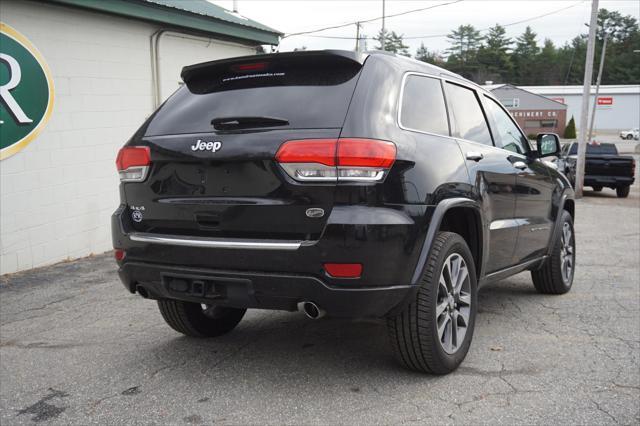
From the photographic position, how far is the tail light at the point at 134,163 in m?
3.75

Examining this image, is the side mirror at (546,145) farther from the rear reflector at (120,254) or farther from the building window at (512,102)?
the building window at (512,102)

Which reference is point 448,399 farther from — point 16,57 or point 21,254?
point 16,57

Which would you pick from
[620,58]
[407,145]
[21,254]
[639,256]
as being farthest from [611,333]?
[620,58]

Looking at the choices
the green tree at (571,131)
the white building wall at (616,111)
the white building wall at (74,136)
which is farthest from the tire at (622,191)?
the white building wall at (616,111)

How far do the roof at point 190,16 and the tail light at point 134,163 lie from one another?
4.52 meters

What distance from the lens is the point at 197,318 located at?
4.52 m

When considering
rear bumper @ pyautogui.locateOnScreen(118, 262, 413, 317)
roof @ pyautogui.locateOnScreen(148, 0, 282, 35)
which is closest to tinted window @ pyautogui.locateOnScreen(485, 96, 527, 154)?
rear bumper @ pyautogui.locateOnScreen(118, 262, 413, 317)

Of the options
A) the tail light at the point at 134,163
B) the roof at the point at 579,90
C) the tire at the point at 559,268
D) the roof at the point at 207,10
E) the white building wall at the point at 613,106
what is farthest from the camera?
the white building wall at the point at 613,106

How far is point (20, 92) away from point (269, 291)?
17.3 feet

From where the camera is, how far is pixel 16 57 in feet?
23.4

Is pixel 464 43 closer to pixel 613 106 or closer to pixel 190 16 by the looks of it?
pixel 613 106

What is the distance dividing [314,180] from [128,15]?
21.0 ft

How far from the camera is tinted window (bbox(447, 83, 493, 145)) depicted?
4453 mm

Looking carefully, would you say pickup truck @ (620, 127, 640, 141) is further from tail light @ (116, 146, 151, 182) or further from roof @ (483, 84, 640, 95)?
tail light @ (116, 146, 151, 182)
